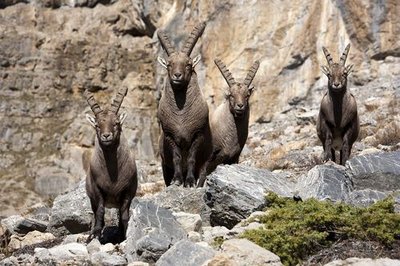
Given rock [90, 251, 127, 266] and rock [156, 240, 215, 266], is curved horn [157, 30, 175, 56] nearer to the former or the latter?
rock [90, 251, 127, 266]

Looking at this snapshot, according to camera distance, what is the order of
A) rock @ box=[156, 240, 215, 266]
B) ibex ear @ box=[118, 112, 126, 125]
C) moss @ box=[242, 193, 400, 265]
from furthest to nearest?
1. ibex ear @ box=[118, 112, 126, 125]
2. moss @ box=[242, 193, 400, 265]
3. rock @ box=[156, 240, 215, 266]

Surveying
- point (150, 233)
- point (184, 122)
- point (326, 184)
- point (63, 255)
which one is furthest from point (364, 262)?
point (184, 122)

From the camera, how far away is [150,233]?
27.3 feet

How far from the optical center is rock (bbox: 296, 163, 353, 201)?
9.74 meters

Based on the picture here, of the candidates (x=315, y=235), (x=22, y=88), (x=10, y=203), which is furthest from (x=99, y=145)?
(x=22, y=88)

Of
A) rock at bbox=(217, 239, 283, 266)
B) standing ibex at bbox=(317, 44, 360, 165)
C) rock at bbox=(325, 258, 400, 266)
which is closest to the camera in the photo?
rock at bbox=(325, 258, 400, 266)

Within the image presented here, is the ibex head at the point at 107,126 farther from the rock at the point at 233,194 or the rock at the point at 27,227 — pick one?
the rock at the point at 27,227

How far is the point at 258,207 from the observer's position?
375 inches

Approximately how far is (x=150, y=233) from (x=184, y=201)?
9.03 ft

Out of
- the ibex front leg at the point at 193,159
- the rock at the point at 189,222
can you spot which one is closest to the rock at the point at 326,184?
the rock at the point at 189,222

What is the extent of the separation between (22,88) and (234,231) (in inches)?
1077

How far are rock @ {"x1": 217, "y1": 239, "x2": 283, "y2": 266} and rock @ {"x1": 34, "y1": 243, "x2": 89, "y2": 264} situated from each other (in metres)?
1.73

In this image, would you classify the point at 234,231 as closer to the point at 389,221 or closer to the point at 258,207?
the point at 258,207

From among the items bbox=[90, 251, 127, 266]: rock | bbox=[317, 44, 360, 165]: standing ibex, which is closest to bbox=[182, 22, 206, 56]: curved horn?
bbox=[317, 44, 360, 165]: standing ibex
